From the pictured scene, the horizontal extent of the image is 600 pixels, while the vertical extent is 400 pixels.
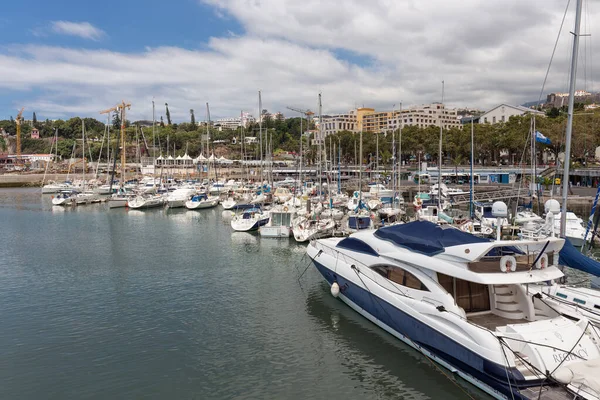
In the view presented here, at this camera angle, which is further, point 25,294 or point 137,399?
point 25,294

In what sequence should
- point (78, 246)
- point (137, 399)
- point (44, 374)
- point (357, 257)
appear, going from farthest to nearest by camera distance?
point (78, 246)
point (357, 257)
point (44, 374)
point (137, 399)

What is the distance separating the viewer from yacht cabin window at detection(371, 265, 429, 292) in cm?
1623

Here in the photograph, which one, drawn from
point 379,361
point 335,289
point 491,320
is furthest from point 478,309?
point 335,289

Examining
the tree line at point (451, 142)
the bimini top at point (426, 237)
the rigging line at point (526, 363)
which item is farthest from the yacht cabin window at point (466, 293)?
the tree line at point (451, 142)

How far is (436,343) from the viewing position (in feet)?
48.4

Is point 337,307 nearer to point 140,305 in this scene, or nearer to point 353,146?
point 140,305

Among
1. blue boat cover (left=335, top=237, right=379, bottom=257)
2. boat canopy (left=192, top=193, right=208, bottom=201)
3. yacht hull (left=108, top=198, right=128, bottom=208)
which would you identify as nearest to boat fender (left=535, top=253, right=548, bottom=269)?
blue boat cover (left=335, top=237, right=379, bottom=257)

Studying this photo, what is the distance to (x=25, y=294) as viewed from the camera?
24.1 metres

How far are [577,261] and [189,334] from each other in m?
15.8

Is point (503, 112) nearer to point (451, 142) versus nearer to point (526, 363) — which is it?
point (451, 142)

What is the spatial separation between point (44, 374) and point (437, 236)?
1517 cm

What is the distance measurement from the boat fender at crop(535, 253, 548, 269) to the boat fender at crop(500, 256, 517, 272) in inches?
38.0

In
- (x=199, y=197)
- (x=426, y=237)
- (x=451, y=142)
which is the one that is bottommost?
(x=199, y=197)

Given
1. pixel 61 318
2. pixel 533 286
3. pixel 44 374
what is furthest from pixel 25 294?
pixel 533 286
